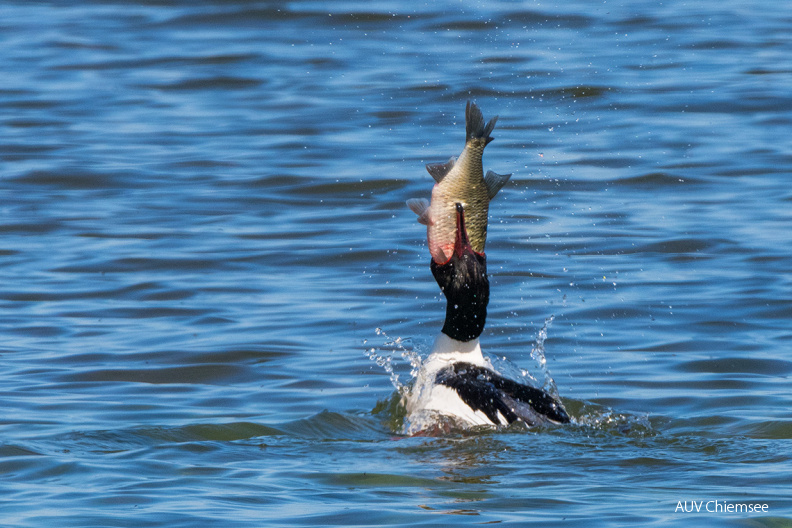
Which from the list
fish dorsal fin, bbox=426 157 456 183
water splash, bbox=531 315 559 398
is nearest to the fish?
fish dorsal fin, bbox=426 157 456 183

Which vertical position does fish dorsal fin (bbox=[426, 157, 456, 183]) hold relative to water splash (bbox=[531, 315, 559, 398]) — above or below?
above

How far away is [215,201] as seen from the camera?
40.5 ft

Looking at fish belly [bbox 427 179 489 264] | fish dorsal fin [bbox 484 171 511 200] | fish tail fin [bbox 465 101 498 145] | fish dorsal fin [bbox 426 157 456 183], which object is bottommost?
fish belly [bbox 427 179 489 264]

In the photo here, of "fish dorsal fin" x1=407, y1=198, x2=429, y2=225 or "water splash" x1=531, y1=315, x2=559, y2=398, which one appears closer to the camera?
"fish dorsal fin" x1=407, y1=198, x2=429, y2=225

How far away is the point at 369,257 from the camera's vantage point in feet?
34.8

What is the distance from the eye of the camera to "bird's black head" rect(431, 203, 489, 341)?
22.4 feet

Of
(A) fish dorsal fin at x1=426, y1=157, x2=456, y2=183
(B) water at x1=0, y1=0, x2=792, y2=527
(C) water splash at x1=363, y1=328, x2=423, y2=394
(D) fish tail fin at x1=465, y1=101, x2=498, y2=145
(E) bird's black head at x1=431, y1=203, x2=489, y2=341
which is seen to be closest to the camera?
(B) water at x1=0, y1=0, x2=792, y2=527

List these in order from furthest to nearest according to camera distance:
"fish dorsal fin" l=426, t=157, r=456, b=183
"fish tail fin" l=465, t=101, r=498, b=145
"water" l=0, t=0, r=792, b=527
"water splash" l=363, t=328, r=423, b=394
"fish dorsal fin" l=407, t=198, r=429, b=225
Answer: "water splash" l=363, t=328, r=423, b=394
"fish dorsal fin" l=407, t=198, r=429, b=225
"fish dorsal fin" l=426, t=157, r=456, b=183
"fish tail fin" l=465, t=101, r=498, b=145
"water" l=0, t=0, r=792, b=527

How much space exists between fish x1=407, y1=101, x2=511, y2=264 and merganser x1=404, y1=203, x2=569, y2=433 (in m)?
0.04

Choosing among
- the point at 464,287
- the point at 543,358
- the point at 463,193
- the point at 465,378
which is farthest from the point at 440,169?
the point at 543,358

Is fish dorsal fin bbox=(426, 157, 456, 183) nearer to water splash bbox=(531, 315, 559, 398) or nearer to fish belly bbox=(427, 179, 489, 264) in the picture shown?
fish belly bbox=(427, 179, 489, 264)

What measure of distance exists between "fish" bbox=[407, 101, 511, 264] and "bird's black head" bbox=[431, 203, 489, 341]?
0.04 metres

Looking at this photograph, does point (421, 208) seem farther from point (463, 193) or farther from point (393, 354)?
point (393, 354)

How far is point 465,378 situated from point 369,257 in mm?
3914
